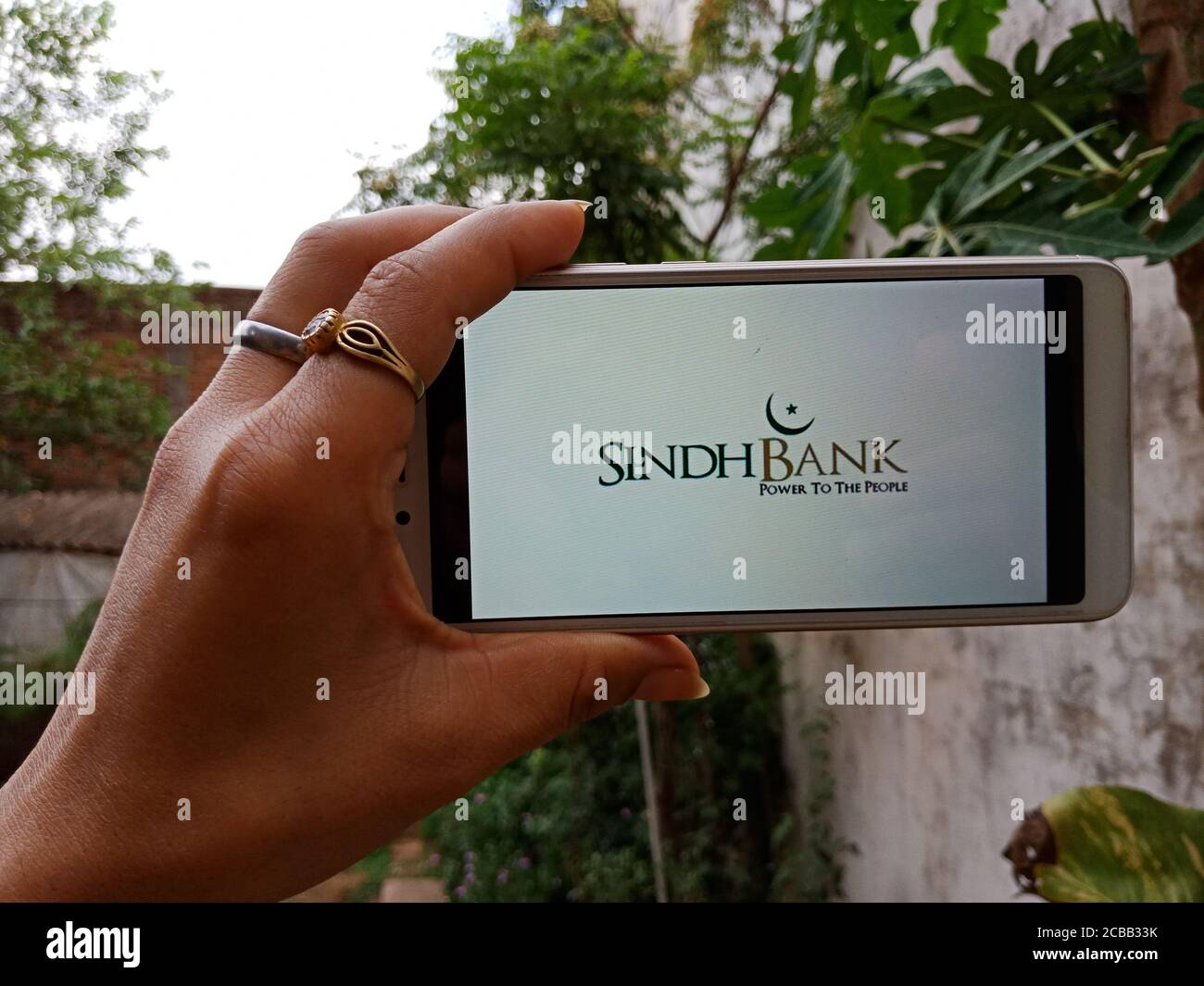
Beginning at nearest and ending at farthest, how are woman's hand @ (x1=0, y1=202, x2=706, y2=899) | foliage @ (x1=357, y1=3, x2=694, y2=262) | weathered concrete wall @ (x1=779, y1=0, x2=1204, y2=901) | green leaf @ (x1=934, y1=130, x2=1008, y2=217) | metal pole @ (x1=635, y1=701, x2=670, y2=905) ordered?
woman's hand @ (x1=0, y1=202, x2=706, y2=899) < green leaf @ (x1=934, y1=130, x2=1008, y2=217) < weathered concrete wall @ (x1=779, y1=0, x2=1204, y2=901) < foliage @ (x1=357, y1=3, x2=694, y2=262) < metal pole @ (x1=635, y1=701, x2=670, y2=905)

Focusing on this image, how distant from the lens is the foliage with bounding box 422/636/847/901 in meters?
1.87

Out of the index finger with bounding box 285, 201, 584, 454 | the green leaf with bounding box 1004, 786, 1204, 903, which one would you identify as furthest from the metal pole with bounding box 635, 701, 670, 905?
the index finger with bounding box 285, 201, 584, 454

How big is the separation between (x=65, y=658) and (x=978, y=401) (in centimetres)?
119

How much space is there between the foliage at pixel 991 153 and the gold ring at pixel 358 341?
50 centimetres

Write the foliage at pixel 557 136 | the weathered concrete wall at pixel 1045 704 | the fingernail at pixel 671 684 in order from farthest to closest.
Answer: the foliage at pixel 557 136 → the weathered concrete wall at pixel 1045 704 → the fingernail at pixel 671 684

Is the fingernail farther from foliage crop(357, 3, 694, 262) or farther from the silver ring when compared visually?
foliage crop(357, 3, 694, 262)

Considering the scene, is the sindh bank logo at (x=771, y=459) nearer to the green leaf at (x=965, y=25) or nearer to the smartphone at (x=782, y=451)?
the smartphone at (x=782, y=451)

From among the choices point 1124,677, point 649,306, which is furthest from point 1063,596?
point 1124,677

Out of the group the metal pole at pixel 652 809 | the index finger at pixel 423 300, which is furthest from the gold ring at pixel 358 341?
the metal pole at pixel 652 809

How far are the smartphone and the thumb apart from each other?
0.02 m

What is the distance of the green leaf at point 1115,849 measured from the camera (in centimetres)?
61

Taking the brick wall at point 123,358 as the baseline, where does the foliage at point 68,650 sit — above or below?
below

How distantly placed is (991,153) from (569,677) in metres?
0.60
